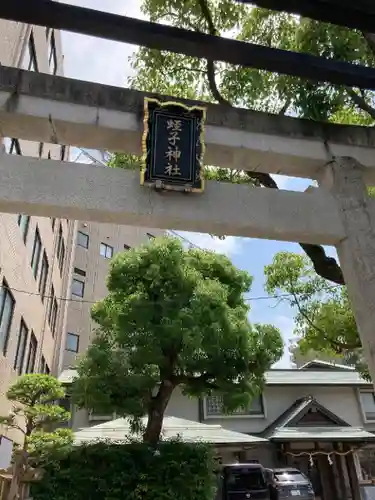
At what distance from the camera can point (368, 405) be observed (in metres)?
19.3

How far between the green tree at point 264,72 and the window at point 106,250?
21769mm

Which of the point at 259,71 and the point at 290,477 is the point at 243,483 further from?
the point at 259,71

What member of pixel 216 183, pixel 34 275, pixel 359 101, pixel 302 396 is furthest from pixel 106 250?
pixel 216 183

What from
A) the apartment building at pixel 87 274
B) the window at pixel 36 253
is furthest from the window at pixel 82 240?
the window at pixel 36 253

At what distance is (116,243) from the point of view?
30641 millimetres

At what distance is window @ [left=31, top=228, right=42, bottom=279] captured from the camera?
1369 centimetres

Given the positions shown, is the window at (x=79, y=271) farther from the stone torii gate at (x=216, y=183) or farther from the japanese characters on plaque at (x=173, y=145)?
the japanese characters on plaque at (x=173, y=145)

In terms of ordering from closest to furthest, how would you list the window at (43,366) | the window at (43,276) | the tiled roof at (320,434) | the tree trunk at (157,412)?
1. the tree trunk at (157,412)
2. the window at (43,276)
3. the tiled roof at (320,434)
4. the window at (43,366)

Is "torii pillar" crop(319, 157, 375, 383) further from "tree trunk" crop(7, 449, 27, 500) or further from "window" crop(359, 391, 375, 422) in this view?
"window" crop(359, 391, 375, 422)

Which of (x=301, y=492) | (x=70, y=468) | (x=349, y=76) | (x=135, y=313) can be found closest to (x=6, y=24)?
(x=135, y=313)

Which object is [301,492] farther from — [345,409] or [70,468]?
[70,468]

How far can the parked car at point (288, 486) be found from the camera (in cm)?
1342

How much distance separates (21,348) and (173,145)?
9.72 meters

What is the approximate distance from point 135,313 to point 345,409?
13.3 m
